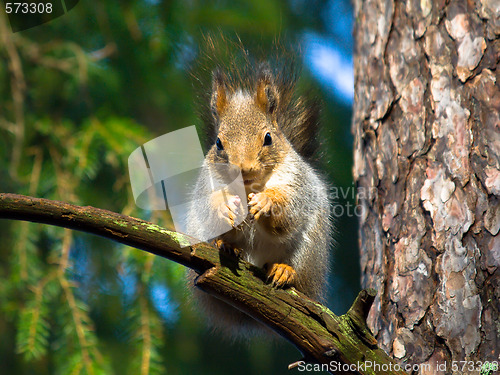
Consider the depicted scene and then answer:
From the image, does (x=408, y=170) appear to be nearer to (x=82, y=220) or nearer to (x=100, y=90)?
(x=82, y=220)

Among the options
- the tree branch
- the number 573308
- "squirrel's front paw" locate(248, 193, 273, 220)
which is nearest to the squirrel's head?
"squirrel's front paw" locate(248, 193, 273, 220)

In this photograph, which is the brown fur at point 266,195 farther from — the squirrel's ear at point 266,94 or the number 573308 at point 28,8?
the number 573308 at point 28,8

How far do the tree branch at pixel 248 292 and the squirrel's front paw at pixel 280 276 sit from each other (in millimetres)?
109

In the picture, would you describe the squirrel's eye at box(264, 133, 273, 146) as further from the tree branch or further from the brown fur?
the tree branch

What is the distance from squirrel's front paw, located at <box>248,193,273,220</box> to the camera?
4.94 ft

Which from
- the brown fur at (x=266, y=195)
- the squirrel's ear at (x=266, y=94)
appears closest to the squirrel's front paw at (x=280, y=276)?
the brown fur at (x=266, y=195)

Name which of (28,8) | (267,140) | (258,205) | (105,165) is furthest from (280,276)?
(28,8)

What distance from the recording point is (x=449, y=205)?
1547 mm

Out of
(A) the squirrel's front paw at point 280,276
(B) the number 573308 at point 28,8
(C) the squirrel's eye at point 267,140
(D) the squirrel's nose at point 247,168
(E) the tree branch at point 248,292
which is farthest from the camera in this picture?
(B) the number 573308 at point 28,8

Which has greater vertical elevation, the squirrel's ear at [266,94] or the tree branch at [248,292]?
the squirrel's ear at [266,94]

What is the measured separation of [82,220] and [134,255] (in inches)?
37.1

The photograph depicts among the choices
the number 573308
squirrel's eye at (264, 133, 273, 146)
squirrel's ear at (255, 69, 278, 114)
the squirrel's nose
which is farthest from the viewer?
the number 573308

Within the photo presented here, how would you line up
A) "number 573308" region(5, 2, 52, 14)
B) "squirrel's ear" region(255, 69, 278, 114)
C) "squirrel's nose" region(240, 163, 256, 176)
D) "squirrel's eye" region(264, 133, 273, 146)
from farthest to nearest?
"number 573308" region(5, 2, 52, 14), "squirrel's ear" region(255, 69, 278, 114), "squirrel's eye" region(264, 133, 273, 146), "squirrel's nose" region(240, 163, 256, 176)

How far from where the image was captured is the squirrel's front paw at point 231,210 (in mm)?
1521
